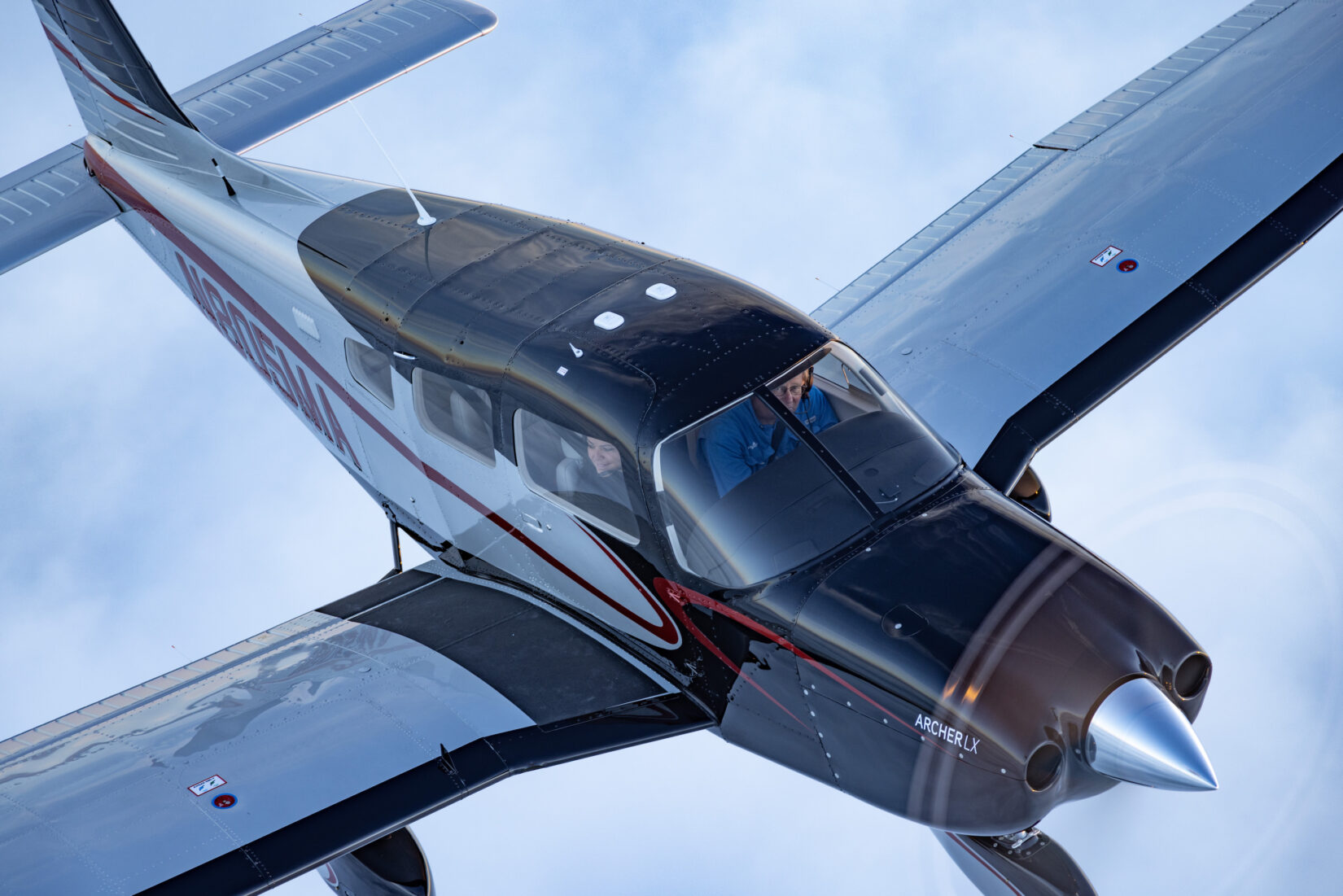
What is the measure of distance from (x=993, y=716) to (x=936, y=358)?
3.64 metres

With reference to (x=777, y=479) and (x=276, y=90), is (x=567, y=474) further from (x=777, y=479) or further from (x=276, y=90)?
(x=276, y=90)

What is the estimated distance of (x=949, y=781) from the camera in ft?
18.9

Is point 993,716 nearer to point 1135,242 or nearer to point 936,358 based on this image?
point 936,358

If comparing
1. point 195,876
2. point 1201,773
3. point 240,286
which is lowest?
point 1201,773

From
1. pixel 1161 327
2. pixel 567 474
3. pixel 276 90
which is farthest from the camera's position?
pixel 276 90

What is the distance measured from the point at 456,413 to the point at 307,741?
7.09 feet

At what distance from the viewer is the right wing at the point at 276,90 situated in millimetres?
10422

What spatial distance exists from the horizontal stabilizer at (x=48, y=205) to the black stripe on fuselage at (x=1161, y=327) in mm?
7894

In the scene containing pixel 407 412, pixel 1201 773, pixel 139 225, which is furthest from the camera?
pixel 139 225

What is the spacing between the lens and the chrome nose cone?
523cm

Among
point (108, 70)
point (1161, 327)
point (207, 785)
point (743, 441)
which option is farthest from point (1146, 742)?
point (108, 70)

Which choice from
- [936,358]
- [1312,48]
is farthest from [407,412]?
[1312,48]

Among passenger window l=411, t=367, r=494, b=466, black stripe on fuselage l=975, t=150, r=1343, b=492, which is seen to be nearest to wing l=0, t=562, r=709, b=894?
passenger window l=411, t=367, r=494, b=466

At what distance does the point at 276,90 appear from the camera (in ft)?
36.3
